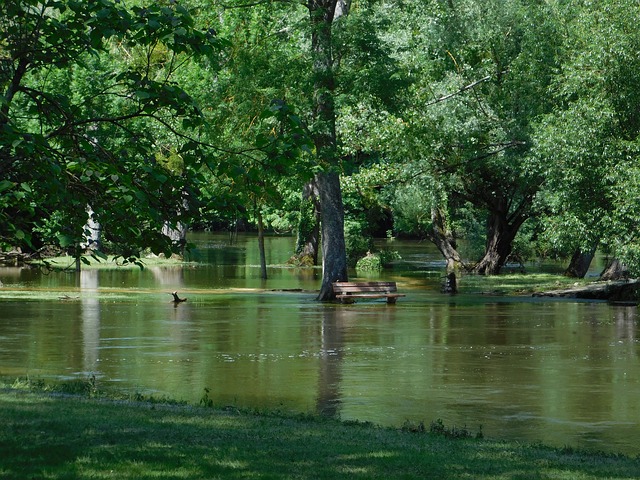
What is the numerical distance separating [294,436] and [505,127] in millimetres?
34375

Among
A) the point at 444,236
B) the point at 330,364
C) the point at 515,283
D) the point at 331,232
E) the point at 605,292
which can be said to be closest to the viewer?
the point at 330,364

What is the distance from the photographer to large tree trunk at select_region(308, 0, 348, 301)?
3158 cm

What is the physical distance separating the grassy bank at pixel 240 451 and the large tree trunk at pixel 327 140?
63.0 feet

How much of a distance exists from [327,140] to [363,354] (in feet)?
45.5

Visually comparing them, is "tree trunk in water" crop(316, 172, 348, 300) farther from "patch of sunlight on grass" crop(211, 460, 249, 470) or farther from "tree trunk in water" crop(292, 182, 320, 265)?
"patch of sunlight on grass" crop(211, 460, 249, 470)

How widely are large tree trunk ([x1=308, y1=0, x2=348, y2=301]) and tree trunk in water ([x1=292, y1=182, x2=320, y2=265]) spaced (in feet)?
67.6

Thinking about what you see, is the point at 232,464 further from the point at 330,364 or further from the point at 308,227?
the point at 308,227

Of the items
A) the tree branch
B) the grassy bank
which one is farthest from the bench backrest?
the grassy bank

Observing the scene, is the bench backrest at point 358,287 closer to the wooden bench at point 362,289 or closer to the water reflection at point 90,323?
the wooden bench at point 362,289

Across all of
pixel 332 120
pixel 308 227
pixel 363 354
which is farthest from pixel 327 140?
pixel 308 227

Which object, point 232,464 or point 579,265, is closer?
point 232,464

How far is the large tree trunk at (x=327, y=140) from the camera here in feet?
104

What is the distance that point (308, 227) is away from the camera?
56906mm

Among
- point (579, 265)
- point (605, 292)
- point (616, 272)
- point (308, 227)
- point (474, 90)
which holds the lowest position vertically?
point (605, 292)
